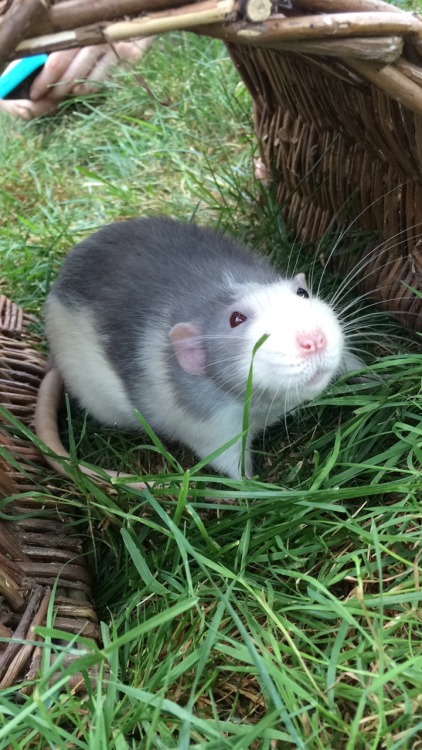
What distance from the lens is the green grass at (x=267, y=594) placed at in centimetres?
169

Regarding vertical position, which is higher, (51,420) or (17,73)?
(17,73)

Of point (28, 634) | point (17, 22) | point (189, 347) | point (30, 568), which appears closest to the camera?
point (17, 22)

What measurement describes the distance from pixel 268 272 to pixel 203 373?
503mm

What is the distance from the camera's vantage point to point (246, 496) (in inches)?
83.6

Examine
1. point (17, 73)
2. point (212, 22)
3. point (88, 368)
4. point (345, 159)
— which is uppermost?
point (17, 73)

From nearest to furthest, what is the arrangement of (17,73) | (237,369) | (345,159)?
(237,369) < (345,159) < (17,73)

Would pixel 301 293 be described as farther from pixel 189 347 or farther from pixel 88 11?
pixel 88 11

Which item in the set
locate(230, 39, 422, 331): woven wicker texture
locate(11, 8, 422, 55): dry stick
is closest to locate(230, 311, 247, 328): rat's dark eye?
locate(230, 39, 422, 331): woven wicker texture

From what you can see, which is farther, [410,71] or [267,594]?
[267,594]

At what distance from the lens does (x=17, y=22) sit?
5.49 ft

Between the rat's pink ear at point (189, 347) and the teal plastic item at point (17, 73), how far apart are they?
3.57 meters

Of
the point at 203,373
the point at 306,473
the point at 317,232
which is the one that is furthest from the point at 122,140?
the point at 306,473

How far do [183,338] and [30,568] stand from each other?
36.6 inches

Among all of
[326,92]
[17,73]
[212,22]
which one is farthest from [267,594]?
[17,73]
